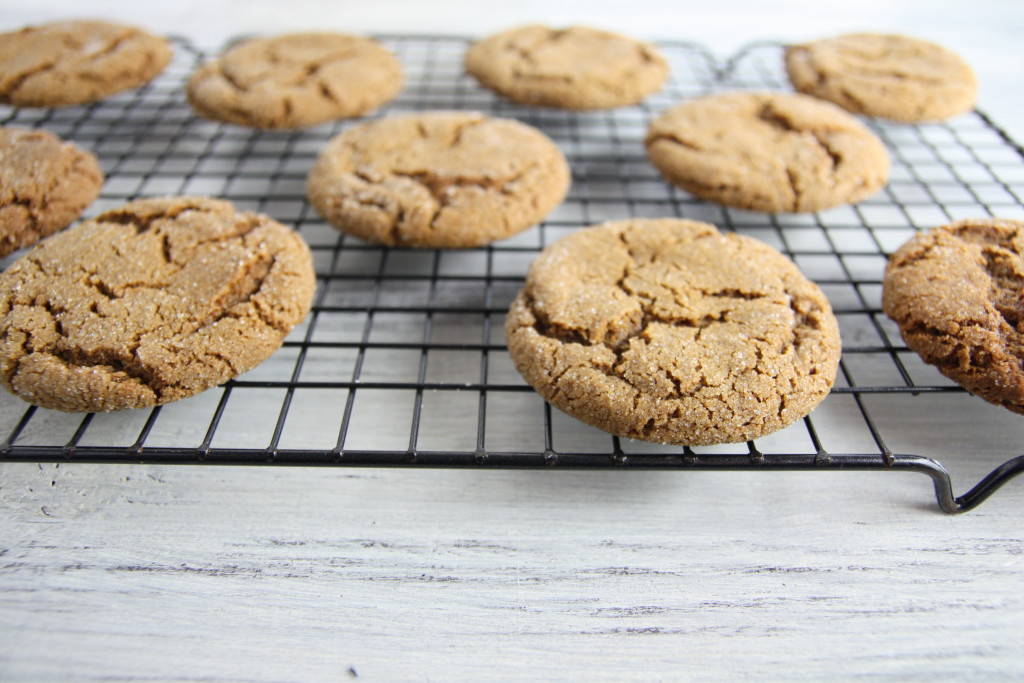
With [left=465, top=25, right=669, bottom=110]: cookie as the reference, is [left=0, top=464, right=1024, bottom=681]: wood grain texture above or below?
below

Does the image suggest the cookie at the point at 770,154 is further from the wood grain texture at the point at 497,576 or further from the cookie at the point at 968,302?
the wood grain texture at the point at 497,576

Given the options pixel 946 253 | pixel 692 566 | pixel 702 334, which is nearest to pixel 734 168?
pixel 946 253

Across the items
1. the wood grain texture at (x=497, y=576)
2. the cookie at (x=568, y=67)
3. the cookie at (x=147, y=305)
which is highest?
the cookie at (x=568, y=67)

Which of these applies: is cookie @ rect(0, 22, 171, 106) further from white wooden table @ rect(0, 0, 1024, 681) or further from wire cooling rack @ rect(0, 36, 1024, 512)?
white wooden table @ rect(0, 0, 1024, 681)

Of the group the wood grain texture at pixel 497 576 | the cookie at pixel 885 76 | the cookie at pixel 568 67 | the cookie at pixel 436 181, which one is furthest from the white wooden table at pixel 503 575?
the cookie at pixel 568 67

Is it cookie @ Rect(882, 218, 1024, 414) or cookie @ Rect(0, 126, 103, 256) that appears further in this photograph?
cookie @ Rect(0, 126, 103, 256)

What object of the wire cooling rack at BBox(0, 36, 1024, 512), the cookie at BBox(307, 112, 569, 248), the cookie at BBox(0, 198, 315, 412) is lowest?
the wire cooling rack at BBox(0, 36, 1024, 512)

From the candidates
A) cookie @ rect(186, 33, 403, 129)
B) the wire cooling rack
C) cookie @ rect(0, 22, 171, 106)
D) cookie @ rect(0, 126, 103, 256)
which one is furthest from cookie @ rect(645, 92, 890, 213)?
cookie @ rect(0, 22, 171, 106)

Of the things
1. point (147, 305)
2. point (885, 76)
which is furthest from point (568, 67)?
point (147, 305)
